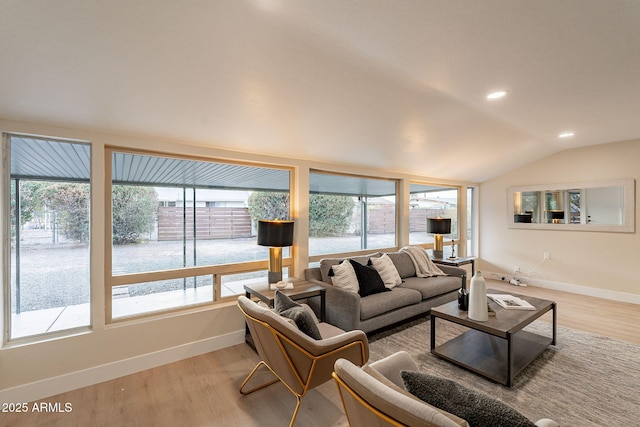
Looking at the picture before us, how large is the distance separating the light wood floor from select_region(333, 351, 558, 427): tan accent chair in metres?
1.04

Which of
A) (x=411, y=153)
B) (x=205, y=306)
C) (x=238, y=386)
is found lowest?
(x=238, y=386)

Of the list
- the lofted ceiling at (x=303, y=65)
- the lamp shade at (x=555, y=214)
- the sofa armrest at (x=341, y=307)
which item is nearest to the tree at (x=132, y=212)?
the lofted ceiling at (x=303, y=65)

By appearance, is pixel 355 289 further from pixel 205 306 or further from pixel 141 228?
pixel 141 228

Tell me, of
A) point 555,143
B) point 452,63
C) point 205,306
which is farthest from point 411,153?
point 205,306

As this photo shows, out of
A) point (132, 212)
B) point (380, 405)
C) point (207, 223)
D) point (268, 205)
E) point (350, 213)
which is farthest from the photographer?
point (350, 213)

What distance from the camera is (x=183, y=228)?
305cm

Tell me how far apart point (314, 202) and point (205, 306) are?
187 cm

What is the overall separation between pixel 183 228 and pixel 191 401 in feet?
→ 5.21

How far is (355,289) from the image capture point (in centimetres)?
337

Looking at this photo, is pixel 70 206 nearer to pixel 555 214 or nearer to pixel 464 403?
pixel 464 403

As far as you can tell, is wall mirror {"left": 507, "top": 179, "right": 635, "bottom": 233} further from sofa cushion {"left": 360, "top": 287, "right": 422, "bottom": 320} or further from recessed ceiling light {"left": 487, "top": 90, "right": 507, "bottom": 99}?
sofa cushion {"left": 360, "top": 287, "right": 422, "bottom": 320}

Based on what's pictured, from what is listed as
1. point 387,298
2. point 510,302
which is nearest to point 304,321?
point 387,298

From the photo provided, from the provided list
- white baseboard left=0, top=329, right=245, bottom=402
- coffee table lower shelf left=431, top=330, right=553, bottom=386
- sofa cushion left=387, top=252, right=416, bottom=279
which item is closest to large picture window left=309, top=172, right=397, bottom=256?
sofa cushion left=387, top=252, right=416, bottom=279

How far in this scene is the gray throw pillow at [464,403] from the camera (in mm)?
942
